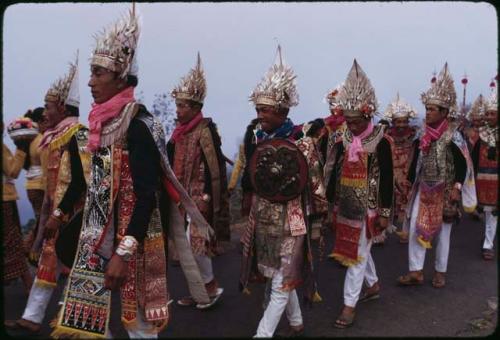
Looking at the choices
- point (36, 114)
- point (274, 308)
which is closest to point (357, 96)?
point (274, 308)

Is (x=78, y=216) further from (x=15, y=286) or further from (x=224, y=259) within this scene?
(x=224, y=259)

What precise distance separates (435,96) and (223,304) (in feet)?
12.0

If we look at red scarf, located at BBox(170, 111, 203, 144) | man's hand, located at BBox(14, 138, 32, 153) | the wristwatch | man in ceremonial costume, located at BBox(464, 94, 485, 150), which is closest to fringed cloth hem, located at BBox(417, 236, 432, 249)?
red scarf, located at BBox(170, 111, 203, 144)

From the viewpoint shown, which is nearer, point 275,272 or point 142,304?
point 142,304

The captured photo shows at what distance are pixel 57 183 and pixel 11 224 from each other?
152 cm

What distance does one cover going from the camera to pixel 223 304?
5176mm

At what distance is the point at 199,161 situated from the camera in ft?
17.4

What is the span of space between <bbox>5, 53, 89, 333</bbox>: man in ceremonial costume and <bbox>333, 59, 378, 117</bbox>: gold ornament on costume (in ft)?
8.42

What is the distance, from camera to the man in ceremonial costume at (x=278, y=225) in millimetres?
3857

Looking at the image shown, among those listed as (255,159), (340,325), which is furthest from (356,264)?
(255,159)

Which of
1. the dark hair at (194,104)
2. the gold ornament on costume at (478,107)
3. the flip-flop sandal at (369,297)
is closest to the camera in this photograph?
the flip-flop sandal at (369,297)

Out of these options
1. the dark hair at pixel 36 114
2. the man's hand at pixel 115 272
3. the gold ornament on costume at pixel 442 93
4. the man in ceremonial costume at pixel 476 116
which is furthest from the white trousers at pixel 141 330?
the man in ceremonial costume at pixel 476 116

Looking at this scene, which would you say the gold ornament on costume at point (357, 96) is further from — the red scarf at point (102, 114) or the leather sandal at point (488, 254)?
the leather sandal at point (488, 254)

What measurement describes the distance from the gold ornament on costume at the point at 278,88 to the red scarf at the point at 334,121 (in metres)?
3.26
